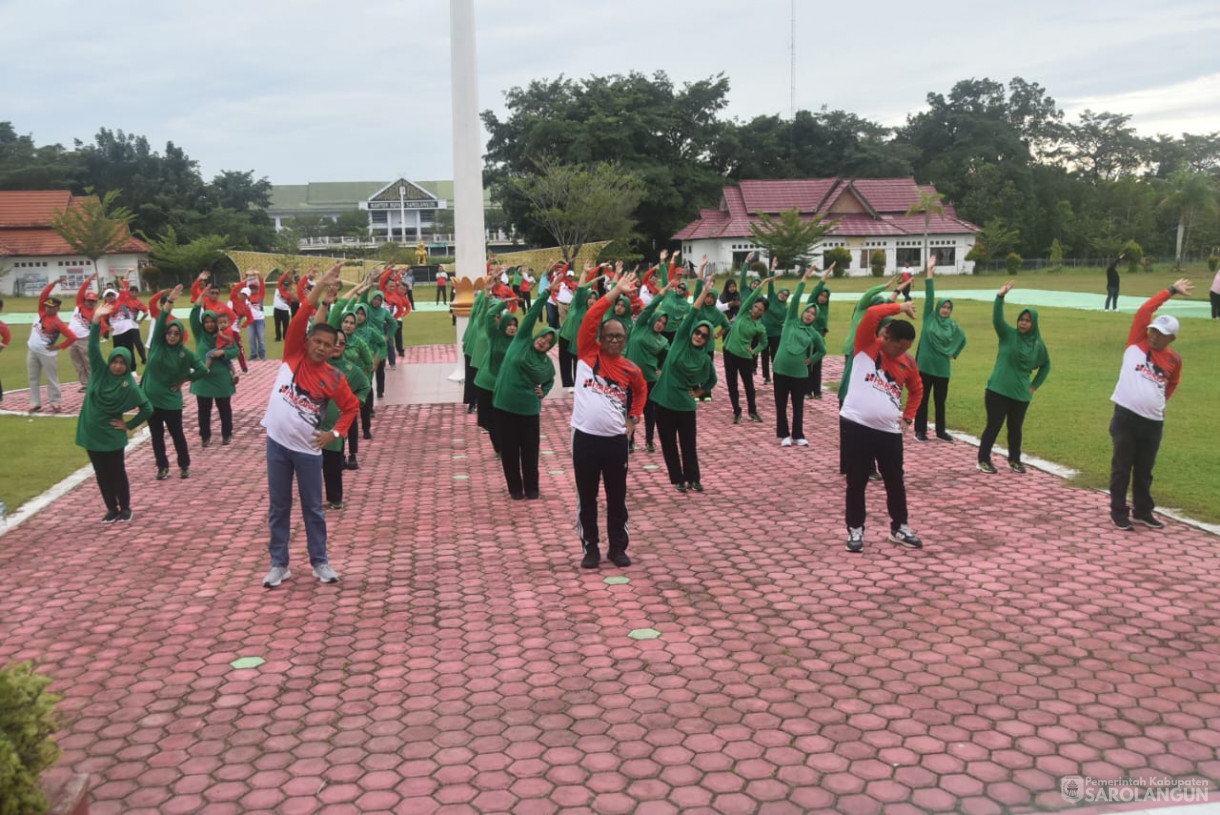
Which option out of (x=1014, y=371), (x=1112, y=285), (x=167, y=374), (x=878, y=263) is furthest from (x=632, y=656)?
(x=878, y=263)

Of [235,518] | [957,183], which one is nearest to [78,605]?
[235,518]

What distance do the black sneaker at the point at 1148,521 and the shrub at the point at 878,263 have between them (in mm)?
47482

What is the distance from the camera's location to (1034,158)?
6906 cm

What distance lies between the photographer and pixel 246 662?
530cm

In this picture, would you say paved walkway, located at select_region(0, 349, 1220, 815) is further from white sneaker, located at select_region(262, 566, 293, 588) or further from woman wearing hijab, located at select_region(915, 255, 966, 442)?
woman wearing hijab, located at select_region(915, 255, 966, 442)

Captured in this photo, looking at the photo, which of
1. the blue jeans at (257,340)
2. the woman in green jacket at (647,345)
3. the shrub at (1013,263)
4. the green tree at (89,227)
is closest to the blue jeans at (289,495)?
the woman in green jacket at (647,345)

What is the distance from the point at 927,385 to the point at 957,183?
57.8m

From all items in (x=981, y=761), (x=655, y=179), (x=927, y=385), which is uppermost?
(x=655, y=179)

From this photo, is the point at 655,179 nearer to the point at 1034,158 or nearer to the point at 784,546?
the point at 1034,158

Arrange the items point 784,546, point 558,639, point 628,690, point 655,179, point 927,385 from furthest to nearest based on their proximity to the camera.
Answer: point 655,179 → point 927,385 → point 784,546 → point 558,639 → point 628,690

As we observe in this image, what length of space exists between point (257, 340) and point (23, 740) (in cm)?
1813

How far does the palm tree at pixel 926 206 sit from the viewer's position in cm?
5353

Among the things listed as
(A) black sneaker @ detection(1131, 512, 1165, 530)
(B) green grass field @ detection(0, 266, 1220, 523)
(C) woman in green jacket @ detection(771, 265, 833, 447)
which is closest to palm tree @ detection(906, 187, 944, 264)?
(B) green grass field @ detection(0, 266, 1220, 523)

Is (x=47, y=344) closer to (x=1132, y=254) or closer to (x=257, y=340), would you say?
(x=257, y=340)
